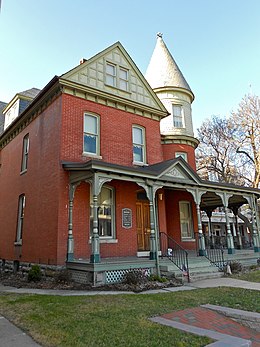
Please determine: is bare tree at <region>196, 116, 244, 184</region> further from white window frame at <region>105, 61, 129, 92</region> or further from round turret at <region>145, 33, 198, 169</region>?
white window frame at <region>105, 61, 129, 92</region>

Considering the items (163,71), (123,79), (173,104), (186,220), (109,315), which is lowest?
(109,315)

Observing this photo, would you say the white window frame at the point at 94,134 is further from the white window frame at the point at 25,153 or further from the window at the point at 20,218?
the window at the point at 20,218

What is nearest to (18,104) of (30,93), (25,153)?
(30,93)

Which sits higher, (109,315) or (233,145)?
(233,145)

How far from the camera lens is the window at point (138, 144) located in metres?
15.0

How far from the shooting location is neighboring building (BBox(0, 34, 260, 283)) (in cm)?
1129

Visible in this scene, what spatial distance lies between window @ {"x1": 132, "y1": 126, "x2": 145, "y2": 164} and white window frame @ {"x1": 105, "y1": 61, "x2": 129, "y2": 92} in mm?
2191

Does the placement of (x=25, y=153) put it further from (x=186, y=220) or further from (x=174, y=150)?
(x=186, y=220)

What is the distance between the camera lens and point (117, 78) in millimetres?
15094

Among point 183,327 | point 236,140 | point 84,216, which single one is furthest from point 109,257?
point 236,140

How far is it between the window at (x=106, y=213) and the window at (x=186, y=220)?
587 centimetres

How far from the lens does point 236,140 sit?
28562mm

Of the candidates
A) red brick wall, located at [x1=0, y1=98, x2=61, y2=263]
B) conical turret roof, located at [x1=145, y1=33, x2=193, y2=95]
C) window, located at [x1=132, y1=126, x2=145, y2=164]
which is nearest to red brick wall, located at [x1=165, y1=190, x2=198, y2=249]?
window, located at [x1=132, y1=126, x2=145, y2=164]

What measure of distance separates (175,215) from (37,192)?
26.1 ft
